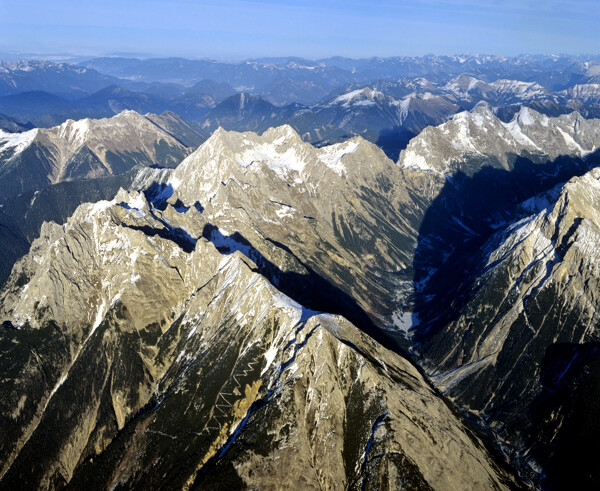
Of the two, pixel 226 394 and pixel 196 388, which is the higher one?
pixel 226 394

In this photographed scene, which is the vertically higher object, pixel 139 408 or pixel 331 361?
pixel 331 361

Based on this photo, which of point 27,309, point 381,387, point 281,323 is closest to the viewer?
point 381,387

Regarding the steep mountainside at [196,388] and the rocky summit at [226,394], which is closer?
the steep mountainside at [196,388]

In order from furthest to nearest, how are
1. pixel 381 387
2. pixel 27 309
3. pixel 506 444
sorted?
pixel 27 309 → pixel 506 444 → pixel 381 387

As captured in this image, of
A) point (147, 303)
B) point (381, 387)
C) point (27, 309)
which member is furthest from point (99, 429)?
point (381, 387)

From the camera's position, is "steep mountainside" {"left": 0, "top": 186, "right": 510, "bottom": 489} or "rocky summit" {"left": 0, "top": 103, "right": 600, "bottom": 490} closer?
"steep mountainside" {"left": 0, "top": 186, "right": 510, "bottom": 489}

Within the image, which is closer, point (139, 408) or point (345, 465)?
point (345, 465)

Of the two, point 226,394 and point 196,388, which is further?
point 196,388

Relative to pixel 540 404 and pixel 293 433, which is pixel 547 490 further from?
pixel 293 433
